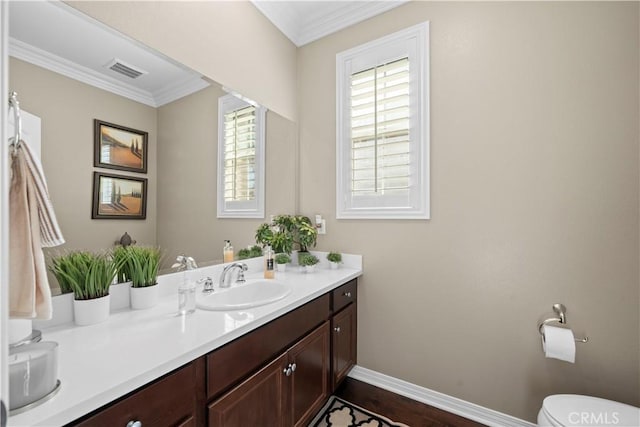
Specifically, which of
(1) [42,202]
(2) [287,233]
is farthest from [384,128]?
(1) [42,202]

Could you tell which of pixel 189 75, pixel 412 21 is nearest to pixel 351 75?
pixel 412 21

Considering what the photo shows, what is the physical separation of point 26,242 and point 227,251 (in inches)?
43.1

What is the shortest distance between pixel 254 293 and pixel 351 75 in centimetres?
163

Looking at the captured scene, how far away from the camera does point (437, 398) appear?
170cm

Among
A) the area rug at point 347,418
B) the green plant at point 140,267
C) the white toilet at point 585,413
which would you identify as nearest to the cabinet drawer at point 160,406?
the green plant at point 140,267

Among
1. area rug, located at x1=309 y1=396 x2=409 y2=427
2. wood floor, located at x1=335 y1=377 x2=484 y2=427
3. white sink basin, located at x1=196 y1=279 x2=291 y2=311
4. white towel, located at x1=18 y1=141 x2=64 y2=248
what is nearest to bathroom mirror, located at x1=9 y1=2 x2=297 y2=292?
white sink basin, located at x1=196 y1=279 x2=291 y2=311

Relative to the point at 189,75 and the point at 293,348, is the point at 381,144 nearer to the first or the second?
the point at 189,75

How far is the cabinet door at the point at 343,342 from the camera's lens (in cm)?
166

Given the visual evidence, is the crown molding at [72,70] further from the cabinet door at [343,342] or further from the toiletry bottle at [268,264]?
the cabinet door at [343,342]

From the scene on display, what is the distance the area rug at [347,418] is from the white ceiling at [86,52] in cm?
189

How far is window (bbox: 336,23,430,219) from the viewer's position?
1732 millimetres

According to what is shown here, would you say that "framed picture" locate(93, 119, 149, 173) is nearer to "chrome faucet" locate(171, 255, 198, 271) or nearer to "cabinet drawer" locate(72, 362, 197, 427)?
"chrome faucet" locate(171, 255, 198, 271)

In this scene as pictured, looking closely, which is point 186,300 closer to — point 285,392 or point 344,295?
point 285,392

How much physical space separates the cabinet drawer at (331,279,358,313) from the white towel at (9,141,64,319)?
1278 mm
